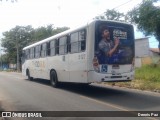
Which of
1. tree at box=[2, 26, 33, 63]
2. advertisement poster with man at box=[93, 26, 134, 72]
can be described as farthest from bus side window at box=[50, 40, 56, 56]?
tree at box=[2, 26, 33, 63]

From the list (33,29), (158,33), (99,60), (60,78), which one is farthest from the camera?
(33,29)

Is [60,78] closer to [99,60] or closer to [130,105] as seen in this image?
[99,60]

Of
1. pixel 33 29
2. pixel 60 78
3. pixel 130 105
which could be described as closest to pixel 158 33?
pixel 60 78

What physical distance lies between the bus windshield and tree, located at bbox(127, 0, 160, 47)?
28861 mm

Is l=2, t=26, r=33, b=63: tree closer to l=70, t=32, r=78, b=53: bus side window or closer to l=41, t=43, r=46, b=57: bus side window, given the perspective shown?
l=41, t=43, r=46, b=57: bus side window

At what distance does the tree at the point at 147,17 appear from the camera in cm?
4255

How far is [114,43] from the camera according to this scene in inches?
561

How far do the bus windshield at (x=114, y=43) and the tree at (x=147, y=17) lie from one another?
28.9m

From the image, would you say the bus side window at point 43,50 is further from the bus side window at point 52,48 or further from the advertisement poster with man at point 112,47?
the advertisement poster with man at point 112,47

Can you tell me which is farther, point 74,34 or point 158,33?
point 158,33

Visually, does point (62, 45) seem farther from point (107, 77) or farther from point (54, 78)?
point (107, 77)

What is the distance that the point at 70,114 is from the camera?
9977 mm

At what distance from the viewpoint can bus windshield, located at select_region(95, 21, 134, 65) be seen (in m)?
13.9

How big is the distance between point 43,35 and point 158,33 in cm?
3344
